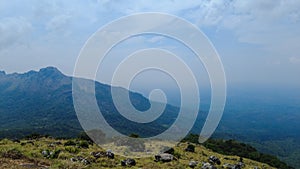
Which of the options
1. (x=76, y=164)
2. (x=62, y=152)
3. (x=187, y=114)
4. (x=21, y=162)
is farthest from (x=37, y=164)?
(x=187, y=114)

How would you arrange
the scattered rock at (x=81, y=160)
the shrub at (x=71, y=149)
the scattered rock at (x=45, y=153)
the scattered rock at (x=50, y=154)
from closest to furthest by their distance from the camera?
the scattered rock at (x=81, y=160), the scattered rock at (x=50, y=154), the scattered rock at (x=45, y=153), the shrub at (x=71, y=149)

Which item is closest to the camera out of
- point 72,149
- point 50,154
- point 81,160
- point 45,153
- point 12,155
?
point 12,155

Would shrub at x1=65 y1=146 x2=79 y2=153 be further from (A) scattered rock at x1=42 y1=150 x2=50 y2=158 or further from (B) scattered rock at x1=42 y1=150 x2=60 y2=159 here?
(A) scattered rock at x1=42 y1=150 x2=50 y2=158

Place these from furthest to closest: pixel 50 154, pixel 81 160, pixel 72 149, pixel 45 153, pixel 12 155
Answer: pixel 72 149
pixel 45 153
pixel 50 154
pixel 81 160
pixel 12 155

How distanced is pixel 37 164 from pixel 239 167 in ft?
68.1

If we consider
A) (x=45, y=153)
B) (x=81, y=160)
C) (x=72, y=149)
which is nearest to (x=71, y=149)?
(x=72, y=149)

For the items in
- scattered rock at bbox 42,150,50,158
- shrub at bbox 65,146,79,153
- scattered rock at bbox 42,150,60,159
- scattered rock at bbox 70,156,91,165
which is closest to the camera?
scattered rock at bbox 70,156,91,165

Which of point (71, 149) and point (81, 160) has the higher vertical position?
point (71, 149)

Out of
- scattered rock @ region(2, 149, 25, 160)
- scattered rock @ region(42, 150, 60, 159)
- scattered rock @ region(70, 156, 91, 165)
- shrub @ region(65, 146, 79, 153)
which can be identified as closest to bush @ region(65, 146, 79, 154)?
shrub @ region(65, 146, 79, 153)

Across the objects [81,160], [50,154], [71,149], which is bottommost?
[81,160]

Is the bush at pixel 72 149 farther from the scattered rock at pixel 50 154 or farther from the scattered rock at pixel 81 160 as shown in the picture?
the scattered rock at pixel 81 160

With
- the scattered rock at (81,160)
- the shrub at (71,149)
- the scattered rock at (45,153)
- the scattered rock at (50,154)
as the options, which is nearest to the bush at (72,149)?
the shrub at (71,149)

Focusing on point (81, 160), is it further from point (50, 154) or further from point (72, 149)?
point (72, 149)

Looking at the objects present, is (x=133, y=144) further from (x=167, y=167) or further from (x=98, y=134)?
(x=167, y=167)
